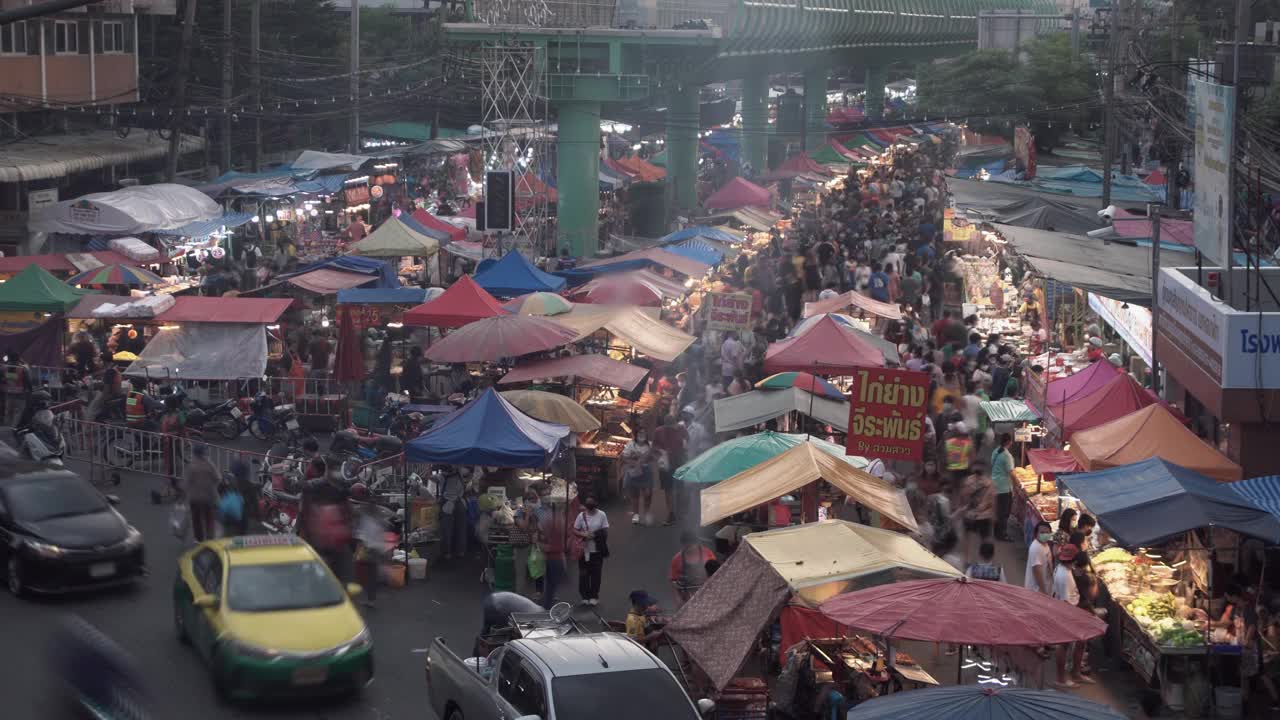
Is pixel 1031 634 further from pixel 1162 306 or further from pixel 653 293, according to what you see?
pixel 653 293

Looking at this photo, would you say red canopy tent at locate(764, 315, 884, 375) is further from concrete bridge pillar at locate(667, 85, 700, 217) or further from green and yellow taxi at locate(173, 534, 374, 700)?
concrete bridge pillar at locate(667, 85, 700, 217)

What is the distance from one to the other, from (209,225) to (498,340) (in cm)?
1694

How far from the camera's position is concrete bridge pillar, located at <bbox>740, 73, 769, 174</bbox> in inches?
2854

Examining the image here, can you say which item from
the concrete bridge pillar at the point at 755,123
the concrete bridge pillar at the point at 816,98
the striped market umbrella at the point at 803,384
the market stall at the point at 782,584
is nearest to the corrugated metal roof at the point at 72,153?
the striped market umbrella at the point at 803,384

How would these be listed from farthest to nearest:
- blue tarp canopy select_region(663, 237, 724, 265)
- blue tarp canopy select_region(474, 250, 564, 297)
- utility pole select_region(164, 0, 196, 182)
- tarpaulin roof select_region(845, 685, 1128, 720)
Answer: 1. utility pole select_region(164, 0, 196, 182)
2. blue tarp canopy select_region(663, 237, 724, 265)
3. blue tarp canopy select_region(474, 250, 564, 297)
4. tarpaulin roof select_region(845, 685, 1128, 720)

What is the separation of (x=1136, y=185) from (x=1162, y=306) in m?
22.4

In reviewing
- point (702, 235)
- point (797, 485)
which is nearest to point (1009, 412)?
point (797, 485)

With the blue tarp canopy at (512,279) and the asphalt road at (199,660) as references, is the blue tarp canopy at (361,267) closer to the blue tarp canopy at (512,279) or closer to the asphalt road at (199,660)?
the blue tarp canopy at (512,279)

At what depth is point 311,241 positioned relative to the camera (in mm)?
39031

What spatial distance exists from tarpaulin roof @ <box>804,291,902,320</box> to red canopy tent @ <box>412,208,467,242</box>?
12.5 meters

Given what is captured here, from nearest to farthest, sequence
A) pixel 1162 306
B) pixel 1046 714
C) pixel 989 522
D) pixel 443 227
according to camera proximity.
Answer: pixel 1046 714
pixel 989 522
pixel 1162 306
pixel 443 227

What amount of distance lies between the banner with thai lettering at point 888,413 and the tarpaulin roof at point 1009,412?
4.26 metres

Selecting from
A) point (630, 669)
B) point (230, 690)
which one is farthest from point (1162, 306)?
point (230, 690)

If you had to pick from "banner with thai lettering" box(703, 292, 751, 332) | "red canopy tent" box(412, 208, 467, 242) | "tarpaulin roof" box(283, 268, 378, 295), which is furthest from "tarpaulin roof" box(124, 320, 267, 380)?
"red canopy tent" box(412, 208, 467, 242)
